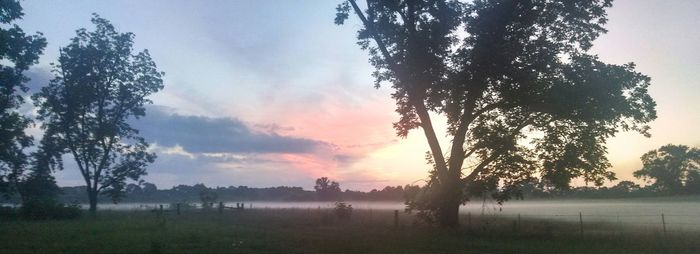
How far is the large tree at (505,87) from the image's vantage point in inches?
1093

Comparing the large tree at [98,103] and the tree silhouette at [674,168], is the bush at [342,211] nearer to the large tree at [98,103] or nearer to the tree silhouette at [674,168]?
the large tree at [98,103]

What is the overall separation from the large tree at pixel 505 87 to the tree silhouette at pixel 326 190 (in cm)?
10484

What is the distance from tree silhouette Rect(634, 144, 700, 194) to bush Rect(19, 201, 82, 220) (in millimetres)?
94236

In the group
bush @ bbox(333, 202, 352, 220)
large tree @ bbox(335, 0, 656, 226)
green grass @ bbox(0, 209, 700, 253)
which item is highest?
large tree @ bbox(335, 0, 656, 226)

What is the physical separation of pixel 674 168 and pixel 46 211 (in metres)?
105

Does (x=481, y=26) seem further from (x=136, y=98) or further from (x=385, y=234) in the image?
(x=136, y=98)

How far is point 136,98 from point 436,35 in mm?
31560

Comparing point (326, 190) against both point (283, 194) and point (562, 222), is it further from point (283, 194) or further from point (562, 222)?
point (562, 222)

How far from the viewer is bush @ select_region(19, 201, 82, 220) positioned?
39781 millimetres

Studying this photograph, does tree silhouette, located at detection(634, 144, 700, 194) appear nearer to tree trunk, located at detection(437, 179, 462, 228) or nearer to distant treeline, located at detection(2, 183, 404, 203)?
distant treeline, located at detection(2, 183, 404, 203)

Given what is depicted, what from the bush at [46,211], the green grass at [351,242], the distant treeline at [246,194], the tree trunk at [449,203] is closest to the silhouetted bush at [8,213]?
the bush at [46,211]

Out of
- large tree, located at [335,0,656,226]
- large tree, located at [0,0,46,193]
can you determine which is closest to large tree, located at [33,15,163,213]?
large tree, located at [0,0,46,193]

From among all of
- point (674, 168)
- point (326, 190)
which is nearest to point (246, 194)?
point (326, 190)

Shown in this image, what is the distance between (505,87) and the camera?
92.0 feet
